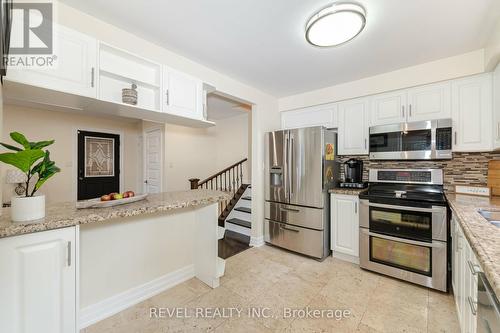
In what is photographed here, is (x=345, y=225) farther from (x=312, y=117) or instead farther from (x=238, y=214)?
(x=238, y=214)

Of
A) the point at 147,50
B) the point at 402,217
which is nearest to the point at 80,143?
the point at 147,50

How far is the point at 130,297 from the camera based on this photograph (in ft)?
6.02

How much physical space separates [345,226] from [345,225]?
0.04 feet

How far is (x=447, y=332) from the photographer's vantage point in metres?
1.54

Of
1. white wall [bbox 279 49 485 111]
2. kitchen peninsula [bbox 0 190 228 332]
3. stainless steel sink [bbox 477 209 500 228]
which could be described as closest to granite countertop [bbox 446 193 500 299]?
stainless steel sink [bbox 477 209 500 228]

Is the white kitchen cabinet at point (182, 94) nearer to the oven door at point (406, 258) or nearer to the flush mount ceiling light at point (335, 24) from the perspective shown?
the flush mount ceiling light at point (335, 24)

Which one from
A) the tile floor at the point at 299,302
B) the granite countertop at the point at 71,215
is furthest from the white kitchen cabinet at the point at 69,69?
the tile floor at the point at 299,302

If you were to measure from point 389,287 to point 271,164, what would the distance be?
2.01 m

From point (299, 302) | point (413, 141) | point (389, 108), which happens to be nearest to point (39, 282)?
point (299, 302)

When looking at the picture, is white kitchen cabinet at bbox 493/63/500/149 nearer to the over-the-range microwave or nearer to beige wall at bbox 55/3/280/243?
the over-the-range microwave

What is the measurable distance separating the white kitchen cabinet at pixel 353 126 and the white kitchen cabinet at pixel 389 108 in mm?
94

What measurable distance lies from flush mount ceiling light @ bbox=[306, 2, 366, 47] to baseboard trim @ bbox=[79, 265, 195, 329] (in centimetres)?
260

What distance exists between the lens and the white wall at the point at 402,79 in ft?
7.07

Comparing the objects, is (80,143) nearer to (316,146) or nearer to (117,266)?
(117,266)
